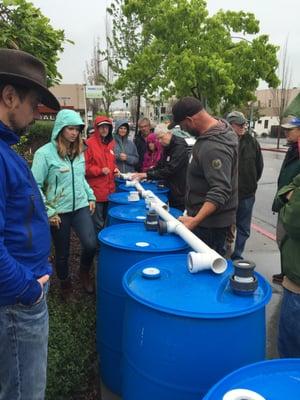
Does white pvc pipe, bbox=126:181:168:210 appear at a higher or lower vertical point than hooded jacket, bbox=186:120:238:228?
lower

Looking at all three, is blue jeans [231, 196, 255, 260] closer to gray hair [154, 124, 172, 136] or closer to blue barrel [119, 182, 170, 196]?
blue barrel [119, 182, 170, 196]

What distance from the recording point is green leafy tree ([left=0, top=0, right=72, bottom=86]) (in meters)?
2.69

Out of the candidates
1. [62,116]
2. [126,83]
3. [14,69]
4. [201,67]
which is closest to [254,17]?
[201,67]

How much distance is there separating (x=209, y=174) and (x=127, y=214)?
3.27 ft

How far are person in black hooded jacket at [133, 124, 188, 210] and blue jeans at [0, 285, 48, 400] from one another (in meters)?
3.20

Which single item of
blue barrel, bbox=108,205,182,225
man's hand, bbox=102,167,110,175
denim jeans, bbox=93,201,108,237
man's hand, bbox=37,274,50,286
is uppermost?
man's hand, bbox=37,274,50,286

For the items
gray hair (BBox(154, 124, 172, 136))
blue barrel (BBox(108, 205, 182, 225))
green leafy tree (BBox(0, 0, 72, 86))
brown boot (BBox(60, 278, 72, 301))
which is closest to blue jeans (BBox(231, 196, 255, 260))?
gray hair (BBox(154, 124, 172, 136))

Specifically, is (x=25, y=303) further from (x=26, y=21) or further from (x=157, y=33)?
(x=157, y=33)

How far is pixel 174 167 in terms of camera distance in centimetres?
459

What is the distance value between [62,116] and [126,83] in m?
12.7

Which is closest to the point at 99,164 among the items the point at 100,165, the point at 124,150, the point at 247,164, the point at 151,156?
the point at 100,165

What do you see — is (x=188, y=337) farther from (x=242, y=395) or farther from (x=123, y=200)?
(x=123, y=200)

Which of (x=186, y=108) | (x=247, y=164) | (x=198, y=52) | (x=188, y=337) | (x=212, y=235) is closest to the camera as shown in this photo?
(x=188, y=337)

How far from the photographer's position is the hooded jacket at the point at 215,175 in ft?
8.64
